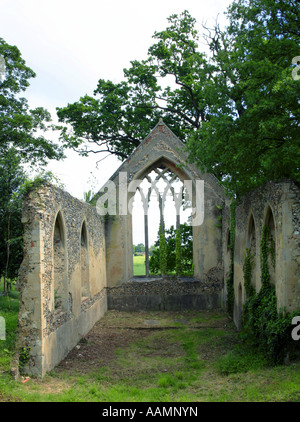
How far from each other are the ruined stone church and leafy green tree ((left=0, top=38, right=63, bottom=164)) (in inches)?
212

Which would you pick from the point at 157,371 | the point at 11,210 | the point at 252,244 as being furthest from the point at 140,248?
the point at 157,371

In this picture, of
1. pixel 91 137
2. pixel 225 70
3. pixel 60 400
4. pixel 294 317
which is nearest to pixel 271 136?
pixel 225 70

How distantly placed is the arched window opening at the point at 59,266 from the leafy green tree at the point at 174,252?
730 cm

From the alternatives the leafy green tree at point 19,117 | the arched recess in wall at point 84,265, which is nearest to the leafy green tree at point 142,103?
the leafy green tree at point 19,117

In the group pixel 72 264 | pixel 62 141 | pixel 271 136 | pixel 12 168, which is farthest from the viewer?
Answer: pixel 62 141

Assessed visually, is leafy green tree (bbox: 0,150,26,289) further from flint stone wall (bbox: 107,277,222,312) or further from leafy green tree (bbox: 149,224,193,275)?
leafy green tree (bbox: 149,224,193,275)

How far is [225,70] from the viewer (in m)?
9.00

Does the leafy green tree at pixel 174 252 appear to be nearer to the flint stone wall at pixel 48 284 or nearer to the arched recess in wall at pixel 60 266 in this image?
the flint stone wall at pixel 48 284

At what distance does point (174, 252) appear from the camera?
1595 centimetres

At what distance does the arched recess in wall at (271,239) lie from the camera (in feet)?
25.2

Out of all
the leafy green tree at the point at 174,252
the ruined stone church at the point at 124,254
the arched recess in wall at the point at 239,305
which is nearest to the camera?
the ruined stone church at the point at 124,254
